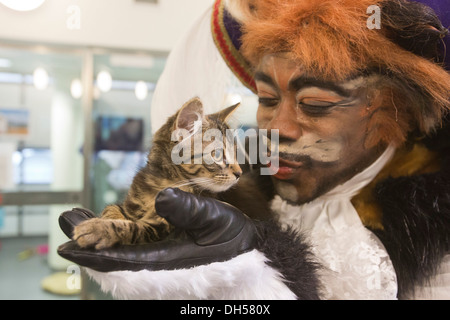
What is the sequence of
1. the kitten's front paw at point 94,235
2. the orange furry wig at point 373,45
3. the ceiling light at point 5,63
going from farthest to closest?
the ceiling light at point 5,63, the orange furry wig at point 373,45, the kitten's front paw at point 94,235

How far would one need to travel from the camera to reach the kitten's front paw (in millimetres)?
392

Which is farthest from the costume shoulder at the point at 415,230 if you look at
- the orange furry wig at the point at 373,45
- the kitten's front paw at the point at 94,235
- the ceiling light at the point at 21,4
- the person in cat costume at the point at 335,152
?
the ceiling light at the point at 21,4

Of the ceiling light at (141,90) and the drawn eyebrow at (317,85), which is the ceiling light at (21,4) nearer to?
the ceiling light at (141,90)

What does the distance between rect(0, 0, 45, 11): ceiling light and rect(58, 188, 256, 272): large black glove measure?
14.6 inches

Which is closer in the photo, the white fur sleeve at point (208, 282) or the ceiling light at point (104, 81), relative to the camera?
the white fur sleeve at point (208, 282)

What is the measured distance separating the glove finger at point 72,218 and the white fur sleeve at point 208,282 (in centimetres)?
6

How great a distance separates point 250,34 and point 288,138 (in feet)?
0.60

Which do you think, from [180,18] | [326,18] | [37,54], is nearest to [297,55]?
[326,18]

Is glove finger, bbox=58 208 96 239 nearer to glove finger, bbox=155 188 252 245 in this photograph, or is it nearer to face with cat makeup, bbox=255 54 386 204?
glove finger, bbox=155 188 252 245

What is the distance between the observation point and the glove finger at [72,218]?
17.2 inches

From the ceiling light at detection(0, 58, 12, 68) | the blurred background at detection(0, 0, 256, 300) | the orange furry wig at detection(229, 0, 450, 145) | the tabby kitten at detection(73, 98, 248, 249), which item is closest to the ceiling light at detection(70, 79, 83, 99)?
the blurred background at detection(0, 0, 256, 300)

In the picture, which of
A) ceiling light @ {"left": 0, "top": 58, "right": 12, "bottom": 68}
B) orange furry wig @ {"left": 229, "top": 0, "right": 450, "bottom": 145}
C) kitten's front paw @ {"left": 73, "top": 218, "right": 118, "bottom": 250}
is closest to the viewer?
kitten's front paw @ {"left": 73, "top": 218, "right": 118, "bottom": 250}

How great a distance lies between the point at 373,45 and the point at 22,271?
2.35 ft

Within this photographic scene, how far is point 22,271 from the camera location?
66cm
